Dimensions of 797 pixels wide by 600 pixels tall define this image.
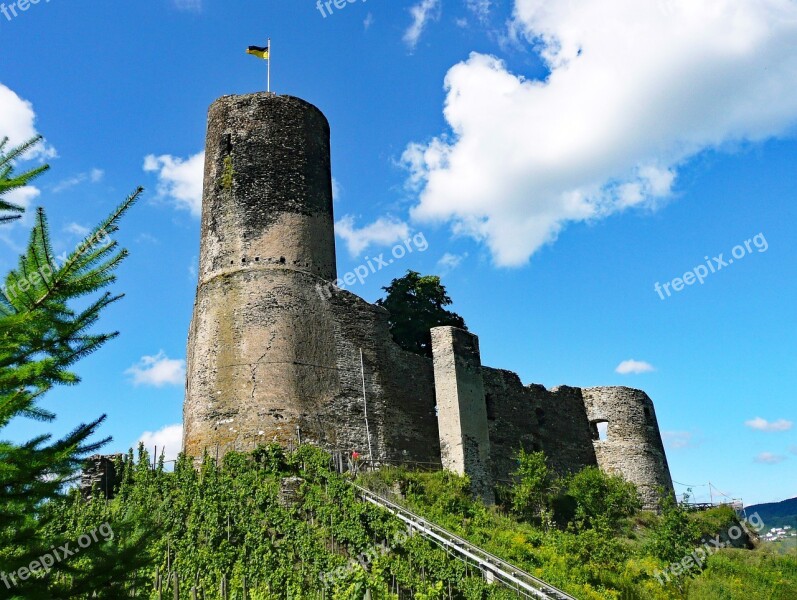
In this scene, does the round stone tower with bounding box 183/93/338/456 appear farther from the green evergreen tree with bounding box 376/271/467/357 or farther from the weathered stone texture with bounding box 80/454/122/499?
the green evergreen tree with bounding box 376/271/467/357

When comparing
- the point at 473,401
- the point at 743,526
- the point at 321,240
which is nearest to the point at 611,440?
the point at 743,526

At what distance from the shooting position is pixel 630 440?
2722 cm

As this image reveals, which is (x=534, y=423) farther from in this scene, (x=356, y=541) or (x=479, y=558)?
(x=479, y=558)

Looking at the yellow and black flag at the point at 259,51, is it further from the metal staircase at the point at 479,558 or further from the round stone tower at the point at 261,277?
the metal staircase at the point at 479,558

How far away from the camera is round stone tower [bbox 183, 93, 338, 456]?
17.2 meters

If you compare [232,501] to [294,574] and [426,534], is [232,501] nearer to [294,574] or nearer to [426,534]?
[294,574]

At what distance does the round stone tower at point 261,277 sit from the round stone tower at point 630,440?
13352 mm


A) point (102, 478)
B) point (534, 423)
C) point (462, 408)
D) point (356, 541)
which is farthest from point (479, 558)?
point (534, 423)

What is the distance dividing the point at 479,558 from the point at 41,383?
9.21 meters

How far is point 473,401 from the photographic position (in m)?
20.5

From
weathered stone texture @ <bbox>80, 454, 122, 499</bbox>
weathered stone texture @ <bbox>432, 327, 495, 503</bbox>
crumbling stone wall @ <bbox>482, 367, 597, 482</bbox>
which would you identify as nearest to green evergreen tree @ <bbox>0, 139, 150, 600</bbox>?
weathered stone texture @ <bbox>80, 454, 122, 499</bbox>

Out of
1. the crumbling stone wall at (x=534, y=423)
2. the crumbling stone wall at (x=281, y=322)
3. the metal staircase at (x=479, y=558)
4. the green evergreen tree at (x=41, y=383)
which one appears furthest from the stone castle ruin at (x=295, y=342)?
the green evergreen tree at (x=41, y=383)

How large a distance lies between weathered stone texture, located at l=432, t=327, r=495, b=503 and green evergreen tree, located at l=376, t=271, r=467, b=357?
704cm

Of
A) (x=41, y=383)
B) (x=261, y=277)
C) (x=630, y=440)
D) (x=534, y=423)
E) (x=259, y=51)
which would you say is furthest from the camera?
(x=630, y=440)
